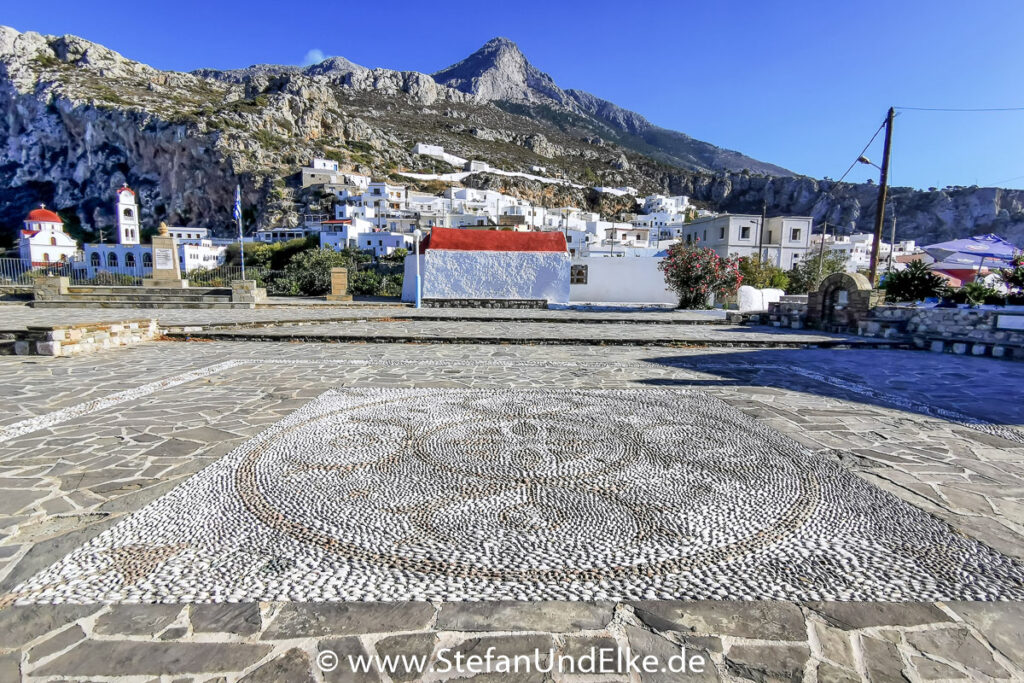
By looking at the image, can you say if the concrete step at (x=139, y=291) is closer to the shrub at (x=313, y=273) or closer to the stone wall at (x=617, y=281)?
the shrub at (x=313, y=273)

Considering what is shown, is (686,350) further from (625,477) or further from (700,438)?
(625,477)

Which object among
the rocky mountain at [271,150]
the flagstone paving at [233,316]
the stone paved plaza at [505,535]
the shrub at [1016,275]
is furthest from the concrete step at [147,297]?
the rocky mountain at [271,150]

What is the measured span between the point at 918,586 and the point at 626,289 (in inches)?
895

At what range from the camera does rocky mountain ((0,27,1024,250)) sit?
67.6 metres

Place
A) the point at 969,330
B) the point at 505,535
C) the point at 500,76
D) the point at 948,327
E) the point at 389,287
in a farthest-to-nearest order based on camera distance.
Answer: the point at 500,76 → the point at 389,287 → the point at 948,327 → the point at 969,330 → the point at 505,535

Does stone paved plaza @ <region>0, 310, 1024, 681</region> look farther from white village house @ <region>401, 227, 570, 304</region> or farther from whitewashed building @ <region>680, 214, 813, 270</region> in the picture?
whitewashed building @ <region>680, 214, 813, 270</region>

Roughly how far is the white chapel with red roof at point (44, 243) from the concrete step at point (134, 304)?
22.6 metres

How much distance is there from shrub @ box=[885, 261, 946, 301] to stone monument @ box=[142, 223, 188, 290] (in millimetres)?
24862

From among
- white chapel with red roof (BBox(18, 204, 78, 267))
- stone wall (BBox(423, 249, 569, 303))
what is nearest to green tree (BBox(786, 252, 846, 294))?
stone wall (BBox(423, 249, 569, 303))

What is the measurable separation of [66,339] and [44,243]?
44228 millimetres

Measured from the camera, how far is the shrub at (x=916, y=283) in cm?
1423

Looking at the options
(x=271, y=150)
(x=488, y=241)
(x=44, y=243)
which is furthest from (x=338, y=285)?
(x=271, y=150)

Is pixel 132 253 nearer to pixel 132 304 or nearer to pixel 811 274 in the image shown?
pixel 132 304

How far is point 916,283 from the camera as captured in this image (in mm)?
14391
